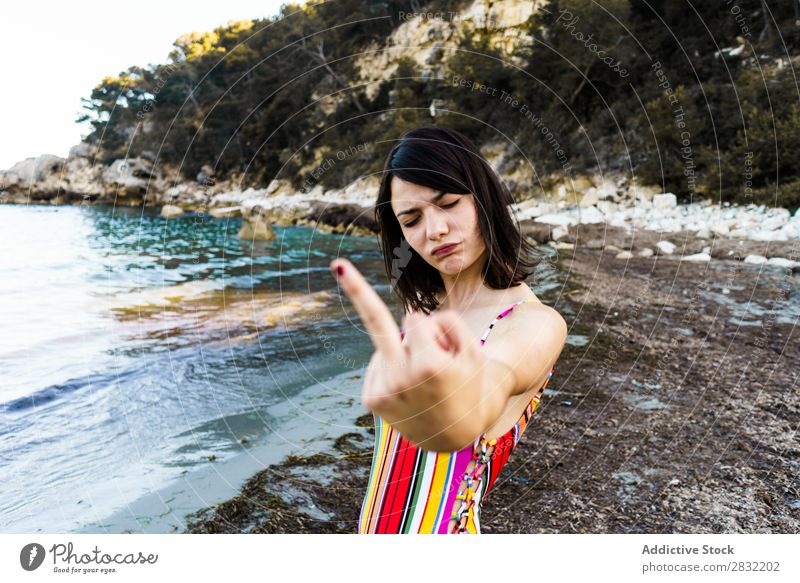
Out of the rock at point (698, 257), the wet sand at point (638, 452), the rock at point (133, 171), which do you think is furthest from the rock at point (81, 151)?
the wet sand at point (638, 452)

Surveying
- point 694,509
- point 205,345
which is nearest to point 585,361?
point 694,509

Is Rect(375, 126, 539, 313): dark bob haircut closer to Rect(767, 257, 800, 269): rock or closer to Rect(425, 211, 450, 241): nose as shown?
Rect(425, 211, 450, 241): nose

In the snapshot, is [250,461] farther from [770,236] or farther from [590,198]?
[590,198]

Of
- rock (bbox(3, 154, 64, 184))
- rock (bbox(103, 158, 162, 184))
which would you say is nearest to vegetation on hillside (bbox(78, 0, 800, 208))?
rock (bbox(3, 154, 64, 184))

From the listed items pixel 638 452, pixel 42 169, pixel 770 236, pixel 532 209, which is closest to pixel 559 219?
pixel 532 209

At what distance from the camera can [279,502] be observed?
2.07m

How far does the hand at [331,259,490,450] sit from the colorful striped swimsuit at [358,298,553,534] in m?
0.42

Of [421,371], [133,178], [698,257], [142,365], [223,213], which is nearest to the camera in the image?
[421,371]

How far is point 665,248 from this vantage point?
7641mm
